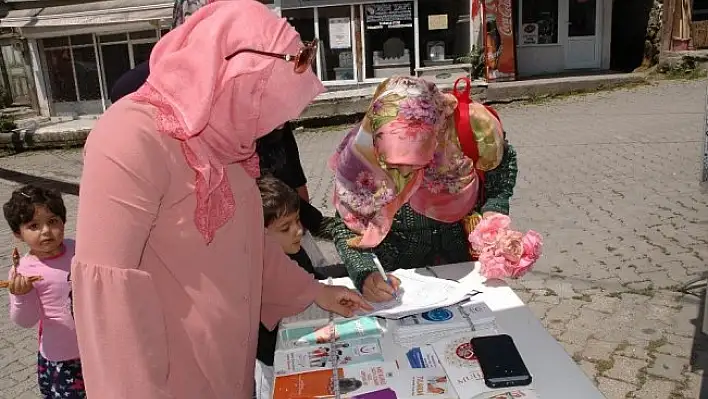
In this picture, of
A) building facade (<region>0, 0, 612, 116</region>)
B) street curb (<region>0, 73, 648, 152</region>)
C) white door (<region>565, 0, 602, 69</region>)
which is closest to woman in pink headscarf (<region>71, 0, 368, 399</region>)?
street curb (<region>0, 73, 648, 152</region>)

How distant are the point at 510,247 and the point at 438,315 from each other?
0.40 meters

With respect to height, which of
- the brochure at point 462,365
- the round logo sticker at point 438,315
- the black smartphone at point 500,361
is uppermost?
the black smartphone at point 500,361

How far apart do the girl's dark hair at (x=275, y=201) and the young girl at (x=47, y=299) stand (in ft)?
3.08

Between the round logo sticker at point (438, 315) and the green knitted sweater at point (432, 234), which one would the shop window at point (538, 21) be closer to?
the green knitted sweater at point (432, 234)

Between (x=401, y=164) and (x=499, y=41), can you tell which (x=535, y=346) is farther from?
(x=499, y=41)

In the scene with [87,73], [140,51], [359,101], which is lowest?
[359,101]

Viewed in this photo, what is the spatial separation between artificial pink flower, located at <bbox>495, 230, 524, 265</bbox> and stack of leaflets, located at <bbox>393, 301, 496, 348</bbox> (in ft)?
0.79

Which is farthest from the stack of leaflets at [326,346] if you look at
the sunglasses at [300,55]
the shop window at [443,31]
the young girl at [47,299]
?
the shop window at [443,31]

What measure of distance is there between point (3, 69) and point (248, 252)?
604 inches

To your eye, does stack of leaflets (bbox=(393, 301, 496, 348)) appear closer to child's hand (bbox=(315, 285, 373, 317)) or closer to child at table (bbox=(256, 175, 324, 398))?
child's hand (bbox=(315, 285, 373, 317))

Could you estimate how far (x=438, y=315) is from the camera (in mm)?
1805

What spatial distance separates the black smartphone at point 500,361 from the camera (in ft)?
4.70

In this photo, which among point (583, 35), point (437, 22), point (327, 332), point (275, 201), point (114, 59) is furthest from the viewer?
point (114, 59)

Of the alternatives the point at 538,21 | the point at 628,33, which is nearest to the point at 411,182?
the point at 538,21
